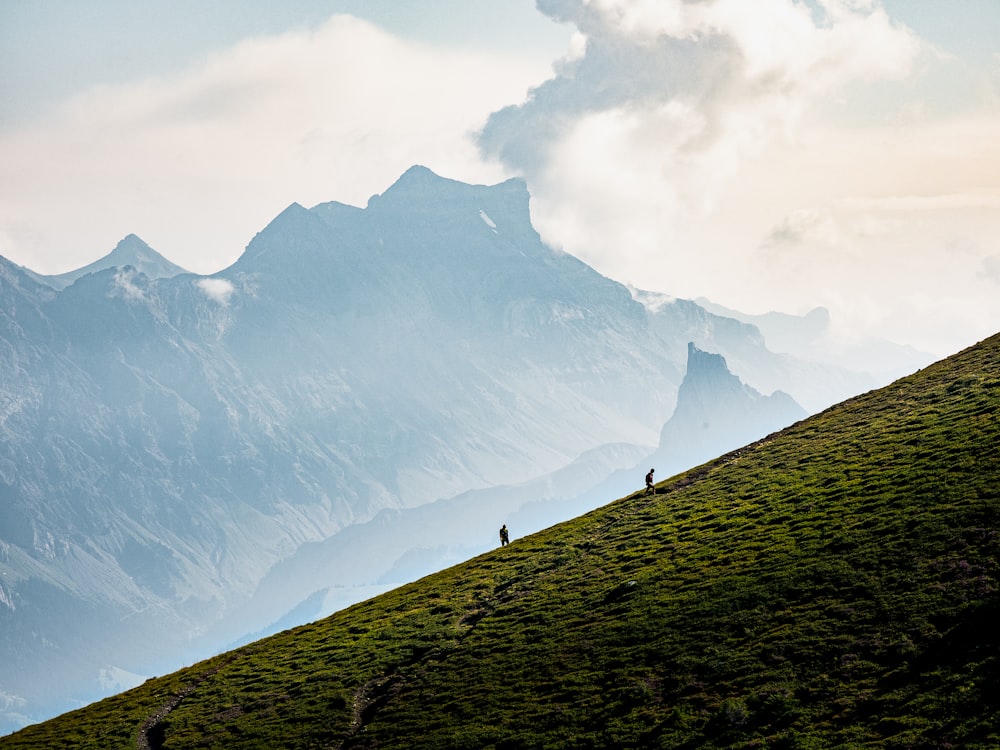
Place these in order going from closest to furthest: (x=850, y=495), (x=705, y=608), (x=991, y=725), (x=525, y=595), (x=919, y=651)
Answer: (x=991, y=725) < (x=919, y=651) < (x=705, y=608) < (x=850, y=495) < (x=525, y=595)

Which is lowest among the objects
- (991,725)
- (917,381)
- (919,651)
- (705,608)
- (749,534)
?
(991,725)

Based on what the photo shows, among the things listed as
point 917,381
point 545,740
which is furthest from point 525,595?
point 917,381

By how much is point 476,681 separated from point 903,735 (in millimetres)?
31956

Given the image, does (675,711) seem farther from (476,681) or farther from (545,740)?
(476,681)

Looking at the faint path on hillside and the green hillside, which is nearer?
the green hillside

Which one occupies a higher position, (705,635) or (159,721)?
(159,721)

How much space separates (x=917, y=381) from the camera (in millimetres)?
117312

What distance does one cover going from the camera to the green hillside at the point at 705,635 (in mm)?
52094

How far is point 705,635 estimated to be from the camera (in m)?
63.5

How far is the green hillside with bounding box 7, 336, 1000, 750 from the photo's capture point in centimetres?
5209

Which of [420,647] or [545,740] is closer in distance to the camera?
[545,740]

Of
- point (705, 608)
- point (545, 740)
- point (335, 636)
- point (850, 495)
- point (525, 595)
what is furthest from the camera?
point (335, 636)

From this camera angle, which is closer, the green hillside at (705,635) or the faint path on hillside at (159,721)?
the green hillside at (705,635)

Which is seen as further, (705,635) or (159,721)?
(159,721)
